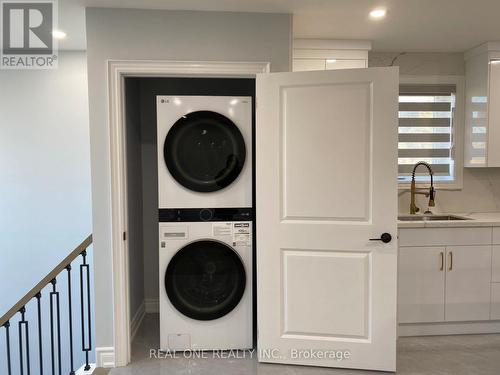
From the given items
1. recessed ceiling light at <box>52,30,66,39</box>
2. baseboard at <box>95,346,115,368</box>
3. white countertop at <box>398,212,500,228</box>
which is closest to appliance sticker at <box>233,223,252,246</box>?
baseboard at <box>95,346,115,368</box>

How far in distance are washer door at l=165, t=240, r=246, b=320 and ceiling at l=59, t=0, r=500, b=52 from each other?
1.61 m

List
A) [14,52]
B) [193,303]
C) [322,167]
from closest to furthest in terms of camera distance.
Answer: [322,167] → [193,303] → [14,52]

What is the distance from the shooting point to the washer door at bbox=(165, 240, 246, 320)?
8.55 feet

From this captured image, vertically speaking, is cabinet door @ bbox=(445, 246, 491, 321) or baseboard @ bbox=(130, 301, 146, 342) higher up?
cabinet door @ bbox=(445, 246, 491, 321)

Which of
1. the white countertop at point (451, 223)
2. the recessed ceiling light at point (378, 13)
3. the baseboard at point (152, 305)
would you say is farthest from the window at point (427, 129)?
the baseboard at point (152, 305)

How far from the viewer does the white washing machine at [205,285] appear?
2.60 metres

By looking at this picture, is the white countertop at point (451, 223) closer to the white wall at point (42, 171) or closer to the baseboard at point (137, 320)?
the baseboard at point (137, 320)

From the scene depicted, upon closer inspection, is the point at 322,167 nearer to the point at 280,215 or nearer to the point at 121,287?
the point at 280,215

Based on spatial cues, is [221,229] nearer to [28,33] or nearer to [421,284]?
[421,284]

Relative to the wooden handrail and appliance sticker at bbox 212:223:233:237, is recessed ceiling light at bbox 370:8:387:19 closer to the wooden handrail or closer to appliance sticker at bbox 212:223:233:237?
appliance sticker at bbox 212:223:233:237

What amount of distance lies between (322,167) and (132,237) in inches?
66.2

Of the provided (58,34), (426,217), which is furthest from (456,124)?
(58,34)

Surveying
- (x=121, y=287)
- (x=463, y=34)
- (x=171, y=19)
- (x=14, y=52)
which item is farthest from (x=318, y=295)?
(x=14, y=52)

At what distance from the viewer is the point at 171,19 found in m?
2.43
